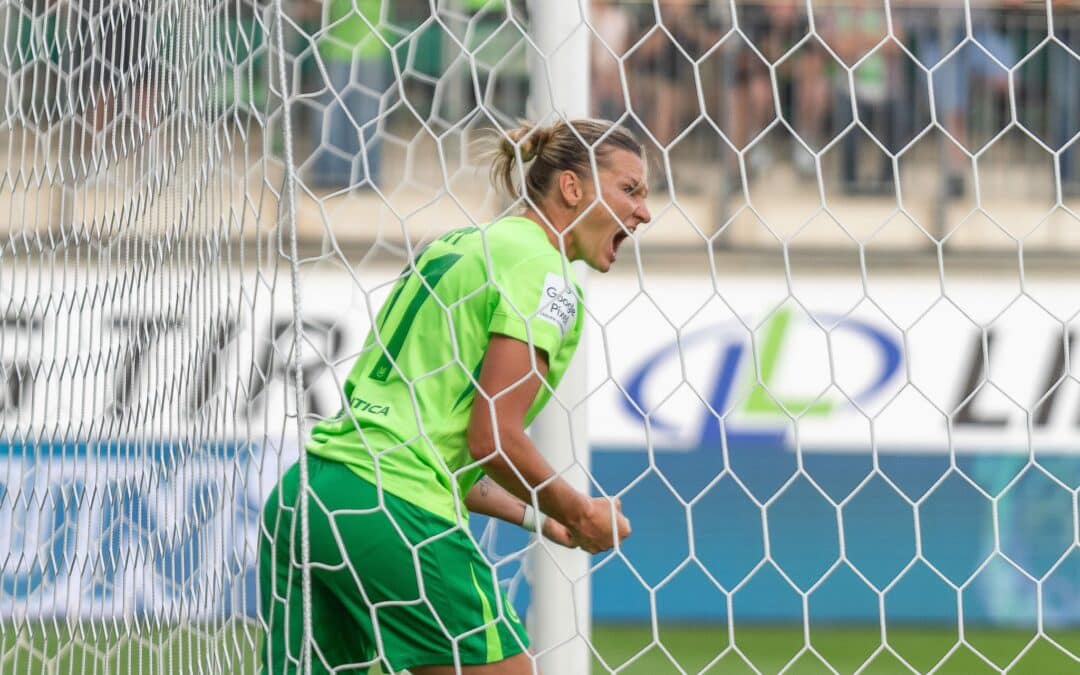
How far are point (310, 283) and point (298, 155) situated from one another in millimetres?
652

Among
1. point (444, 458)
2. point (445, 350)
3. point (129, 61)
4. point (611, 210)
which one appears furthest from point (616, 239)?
point (129, 61)

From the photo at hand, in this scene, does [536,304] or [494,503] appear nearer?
[536,304]

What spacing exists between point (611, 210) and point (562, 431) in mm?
662

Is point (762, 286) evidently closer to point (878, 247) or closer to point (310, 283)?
point (878, 247)

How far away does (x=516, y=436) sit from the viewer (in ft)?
7.07

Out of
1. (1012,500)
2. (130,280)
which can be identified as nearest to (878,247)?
(1012,500)

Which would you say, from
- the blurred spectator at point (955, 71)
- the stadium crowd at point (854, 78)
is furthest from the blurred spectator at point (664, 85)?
the blurred spectator at point (955, 71)

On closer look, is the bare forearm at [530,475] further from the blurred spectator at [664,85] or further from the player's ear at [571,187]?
the blurred spectator at [664,85]

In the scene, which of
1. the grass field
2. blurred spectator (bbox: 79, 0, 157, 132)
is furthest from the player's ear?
the grass field

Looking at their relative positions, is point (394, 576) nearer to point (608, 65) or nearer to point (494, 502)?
point (494, 502)

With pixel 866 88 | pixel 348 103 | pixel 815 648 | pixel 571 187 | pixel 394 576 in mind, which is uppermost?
pixel 866 88

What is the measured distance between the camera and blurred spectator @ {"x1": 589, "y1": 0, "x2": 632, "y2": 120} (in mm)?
6375

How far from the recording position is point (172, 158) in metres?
2.79

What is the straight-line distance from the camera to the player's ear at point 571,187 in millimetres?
2324
